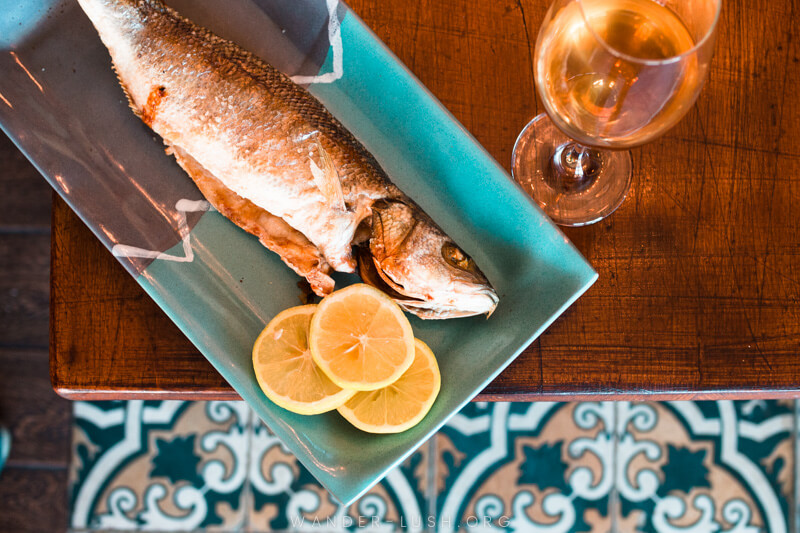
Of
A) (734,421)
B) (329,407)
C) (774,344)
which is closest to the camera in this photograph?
(329,407)

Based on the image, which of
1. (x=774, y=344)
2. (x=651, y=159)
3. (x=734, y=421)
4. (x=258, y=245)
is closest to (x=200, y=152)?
(x=258, y=245)

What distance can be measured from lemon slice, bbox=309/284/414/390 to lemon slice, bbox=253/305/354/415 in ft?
0.16

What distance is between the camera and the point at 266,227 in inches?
45.4

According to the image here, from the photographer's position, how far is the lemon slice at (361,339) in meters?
0.99

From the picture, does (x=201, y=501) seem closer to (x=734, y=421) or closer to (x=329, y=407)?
(x=329, y=407)

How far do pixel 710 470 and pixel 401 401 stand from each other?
4.40ft

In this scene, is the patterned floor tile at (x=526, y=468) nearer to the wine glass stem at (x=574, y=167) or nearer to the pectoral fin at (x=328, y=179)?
the wine glass stem at (x=574, y=167)

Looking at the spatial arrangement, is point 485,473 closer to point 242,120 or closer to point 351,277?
point 351,277

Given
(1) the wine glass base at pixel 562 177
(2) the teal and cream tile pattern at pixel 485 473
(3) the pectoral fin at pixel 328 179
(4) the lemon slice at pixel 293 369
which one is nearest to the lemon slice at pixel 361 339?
(4) the lemon slice at pixel 293 369

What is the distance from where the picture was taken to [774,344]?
1.16 m

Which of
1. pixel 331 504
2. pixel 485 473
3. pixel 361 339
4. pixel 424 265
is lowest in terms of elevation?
pixel 331 504

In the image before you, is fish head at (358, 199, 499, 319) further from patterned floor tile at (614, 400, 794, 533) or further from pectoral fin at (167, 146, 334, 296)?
patterned floor tile at (614, 400, 794, 533)

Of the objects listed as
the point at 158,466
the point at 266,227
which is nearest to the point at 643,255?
Result: the point at 266,227

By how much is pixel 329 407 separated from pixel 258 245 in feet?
1.21
